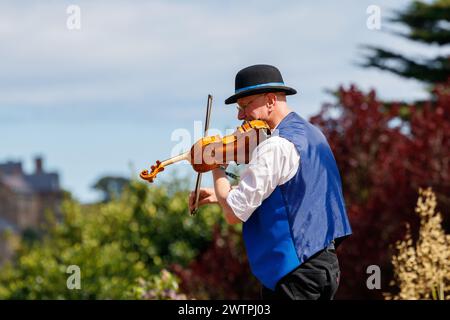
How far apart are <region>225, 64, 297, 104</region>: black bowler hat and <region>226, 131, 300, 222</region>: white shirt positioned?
0.88 ft

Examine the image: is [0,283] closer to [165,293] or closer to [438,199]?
[165,293]

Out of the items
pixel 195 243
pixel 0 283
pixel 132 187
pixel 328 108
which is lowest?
pixel 0 283

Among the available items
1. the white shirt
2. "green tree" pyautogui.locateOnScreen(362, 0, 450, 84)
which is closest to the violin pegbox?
the white shirt

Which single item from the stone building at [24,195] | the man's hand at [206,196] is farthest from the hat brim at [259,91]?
the stone building at [24,195]

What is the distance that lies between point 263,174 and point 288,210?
211mm

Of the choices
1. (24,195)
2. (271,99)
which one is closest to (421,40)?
(271,99)

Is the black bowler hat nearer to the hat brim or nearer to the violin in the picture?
the hat brim

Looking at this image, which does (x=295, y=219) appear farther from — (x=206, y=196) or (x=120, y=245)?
(x=120, y=245)

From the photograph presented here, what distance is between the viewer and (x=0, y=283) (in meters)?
13.1

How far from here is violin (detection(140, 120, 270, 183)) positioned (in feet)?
12.8

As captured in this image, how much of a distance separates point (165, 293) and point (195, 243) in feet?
9.98
